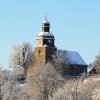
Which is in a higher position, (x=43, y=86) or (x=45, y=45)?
(x=45, y=45)

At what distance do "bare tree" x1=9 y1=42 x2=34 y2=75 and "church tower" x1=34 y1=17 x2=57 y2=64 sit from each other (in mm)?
1578

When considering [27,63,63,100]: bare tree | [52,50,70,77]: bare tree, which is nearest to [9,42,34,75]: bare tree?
[52,50,70,77]: bare tree

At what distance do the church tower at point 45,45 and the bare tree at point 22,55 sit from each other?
158cm

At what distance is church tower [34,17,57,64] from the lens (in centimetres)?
10600

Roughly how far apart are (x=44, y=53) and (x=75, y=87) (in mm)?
50077

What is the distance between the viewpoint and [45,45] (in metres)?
108

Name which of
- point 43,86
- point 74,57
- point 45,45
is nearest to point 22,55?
point 45,45

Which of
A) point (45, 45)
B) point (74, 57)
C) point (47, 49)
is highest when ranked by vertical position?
point (45, 45)

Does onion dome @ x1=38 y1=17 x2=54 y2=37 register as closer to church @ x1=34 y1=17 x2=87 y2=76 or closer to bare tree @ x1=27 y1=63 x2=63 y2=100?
church @ x1=34 y1=17 x2=87 y2=76

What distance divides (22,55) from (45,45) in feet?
17.9

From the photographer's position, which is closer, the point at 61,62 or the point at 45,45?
the point at 61,62

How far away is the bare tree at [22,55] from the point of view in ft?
349

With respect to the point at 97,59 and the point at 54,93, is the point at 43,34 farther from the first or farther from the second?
the point at 54,93

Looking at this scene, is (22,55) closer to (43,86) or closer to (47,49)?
(47,49)
